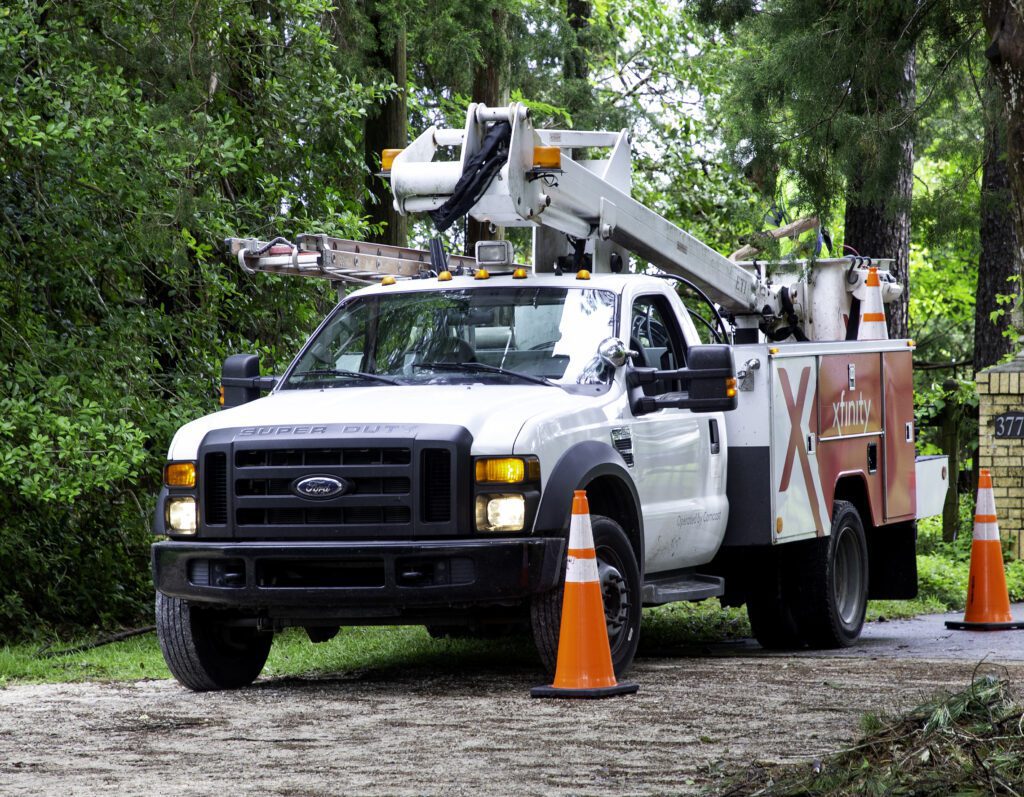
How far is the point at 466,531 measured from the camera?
740 centimetres

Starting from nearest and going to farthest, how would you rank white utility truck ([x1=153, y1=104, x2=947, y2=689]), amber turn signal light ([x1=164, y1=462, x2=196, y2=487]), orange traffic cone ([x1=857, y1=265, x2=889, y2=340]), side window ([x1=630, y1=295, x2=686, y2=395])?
white utility truck ([x1=153, y1=104, x2=947, y2=689]) < amber turn signal light ([x1=164, y1=462, x2=196, y2=487]) < side window ([x1=630, y1=295, x2=686, y2=395]) < orange traffic cone ([x1=857, y1=265, x2=889, y2=340])

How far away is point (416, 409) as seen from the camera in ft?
25.0

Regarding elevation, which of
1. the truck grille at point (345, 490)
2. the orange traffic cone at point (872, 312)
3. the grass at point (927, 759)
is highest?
the orange traffic cone at point (872, 312)

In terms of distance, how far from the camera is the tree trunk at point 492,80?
18.3m

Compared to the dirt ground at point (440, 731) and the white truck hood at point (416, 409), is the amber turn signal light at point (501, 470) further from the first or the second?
the dirt ground at point (440, 731)

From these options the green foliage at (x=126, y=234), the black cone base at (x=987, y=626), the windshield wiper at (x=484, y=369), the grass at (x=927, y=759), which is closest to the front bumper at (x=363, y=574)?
the windshield wiper at (x=484, y=369)

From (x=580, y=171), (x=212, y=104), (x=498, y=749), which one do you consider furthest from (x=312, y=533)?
(x=212, y=104)

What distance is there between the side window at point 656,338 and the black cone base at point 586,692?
1901 millimetres

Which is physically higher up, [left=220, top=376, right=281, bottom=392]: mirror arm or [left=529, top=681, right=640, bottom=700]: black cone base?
[left=220, top=376, right=281, bottom=392]: mirror arm

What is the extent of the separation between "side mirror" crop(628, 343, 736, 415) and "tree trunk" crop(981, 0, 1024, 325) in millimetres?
1570

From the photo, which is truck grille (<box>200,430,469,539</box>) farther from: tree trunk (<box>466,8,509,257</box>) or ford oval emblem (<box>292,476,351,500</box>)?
tree trunk (<box>466,8,509,257</box>)

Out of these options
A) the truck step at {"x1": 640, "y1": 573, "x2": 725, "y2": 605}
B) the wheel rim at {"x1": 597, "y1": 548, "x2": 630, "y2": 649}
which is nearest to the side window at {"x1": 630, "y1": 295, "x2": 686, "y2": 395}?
the truck step at {"x1": 640, "y1": 573, "x2": 725, "y2": 605}

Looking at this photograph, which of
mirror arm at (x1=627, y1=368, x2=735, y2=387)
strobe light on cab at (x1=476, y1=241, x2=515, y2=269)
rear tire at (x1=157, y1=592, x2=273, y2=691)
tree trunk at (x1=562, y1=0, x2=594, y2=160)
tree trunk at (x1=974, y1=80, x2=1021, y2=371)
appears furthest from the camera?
tree trunk at (x1=562, y1=0, x2=594, y2=160)

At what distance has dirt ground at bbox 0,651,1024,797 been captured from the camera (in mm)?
5535
